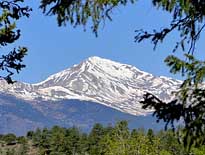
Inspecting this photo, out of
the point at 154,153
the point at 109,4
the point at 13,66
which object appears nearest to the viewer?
the point at 109,4

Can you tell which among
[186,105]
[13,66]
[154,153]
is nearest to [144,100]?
[186,105]

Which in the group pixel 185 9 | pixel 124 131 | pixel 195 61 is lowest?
pixel 195 61

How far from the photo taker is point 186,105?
9.61 metres

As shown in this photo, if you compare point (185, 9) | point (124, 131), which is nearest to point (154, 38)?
point (185, 9)

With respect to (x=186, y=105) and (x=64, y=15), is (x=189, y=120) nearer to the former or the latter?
(x=186, y=105)

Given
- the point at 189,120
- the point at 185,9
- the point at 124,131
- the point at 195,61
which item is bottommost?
the point at 189,120

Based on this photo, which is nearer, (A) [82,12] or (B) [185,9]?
(B) [185,9]

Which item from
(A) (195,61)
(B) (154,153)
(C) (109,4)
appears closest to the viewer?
(A) (195,61)

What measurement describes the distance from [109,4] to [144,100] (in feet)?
5.93

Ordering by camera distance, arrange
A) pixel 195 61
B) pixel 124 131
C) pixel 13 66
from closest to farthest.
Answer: pixel 195 61
pixel 13 66
pixel 124 131

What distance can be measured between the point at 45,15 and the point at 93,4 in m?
1.02

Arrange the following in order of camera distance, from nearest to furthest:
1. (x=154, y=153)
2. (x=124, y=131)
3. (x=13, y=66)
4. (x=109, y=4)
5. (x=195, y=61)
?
(x=195, y=61), (x=109, y=4), (x=13, y=66), (x=154, y=153), (x=124, y=131)

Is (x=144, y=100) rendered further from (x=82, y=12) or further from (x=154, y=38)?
(x=82, y=12)

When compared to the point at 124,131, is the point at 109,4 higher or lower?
lower
